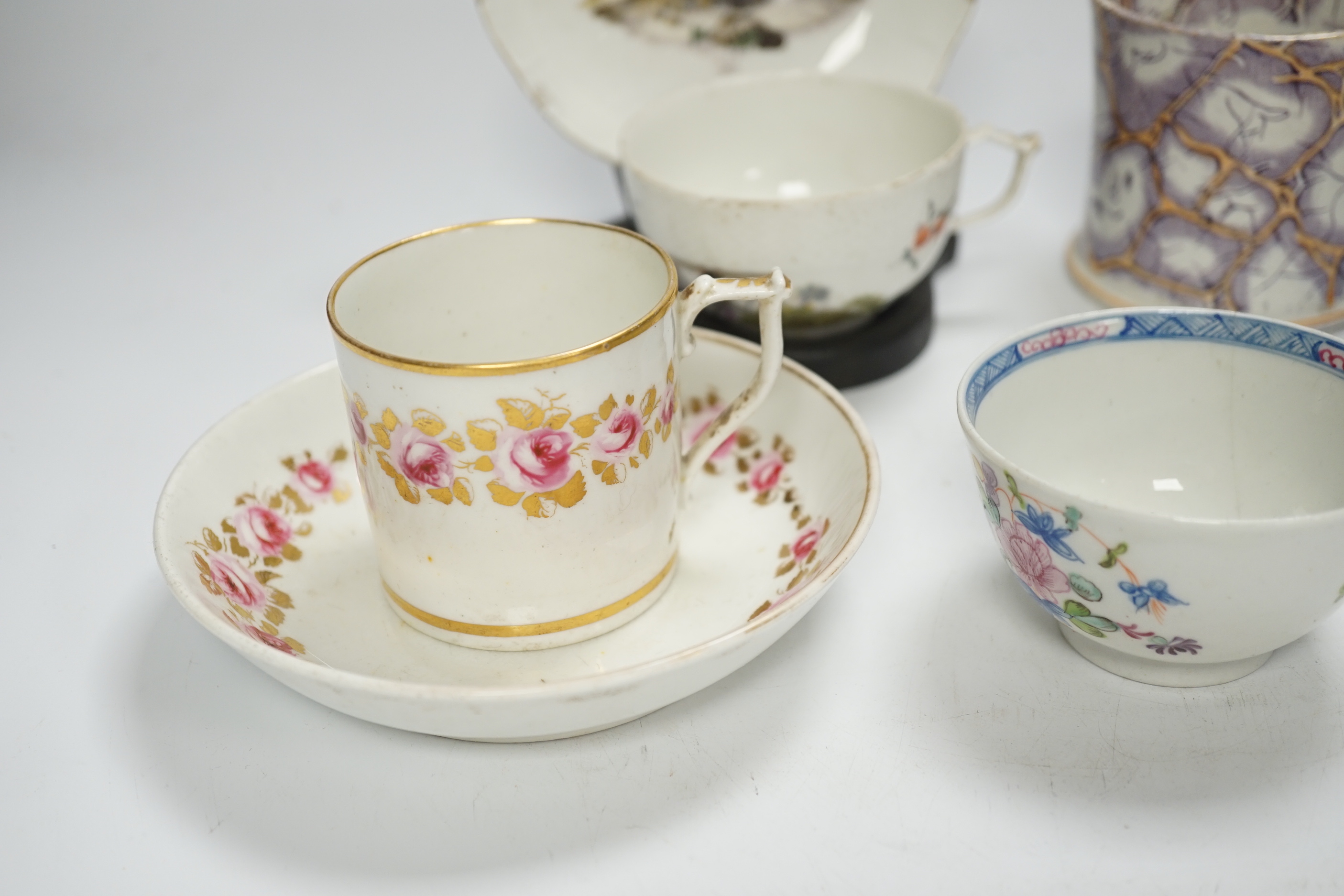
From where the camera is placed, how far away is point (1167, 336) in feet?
2.56

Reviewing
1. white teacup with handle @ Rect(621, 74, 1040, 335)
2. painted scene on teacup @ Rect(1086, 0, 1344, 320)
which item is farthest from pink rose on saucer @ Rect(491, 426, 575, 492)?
painted scene on teacup @ Rect(1086, 0, 1344, 320)

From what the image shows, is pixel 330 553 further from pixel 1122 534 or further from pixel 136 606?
pixel 1122 534

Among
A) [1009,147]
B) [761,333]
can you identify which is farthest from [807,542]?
[1009,147]

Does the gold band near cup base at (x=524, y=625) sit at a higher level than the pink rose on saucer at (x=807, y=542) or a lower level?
higher

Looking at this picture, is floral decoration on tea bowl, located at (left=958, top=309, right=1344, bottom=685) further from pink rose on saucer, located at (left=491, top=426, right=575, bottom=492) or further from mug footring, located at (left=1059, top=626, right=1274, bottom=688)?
pink rose on saucer, located at (left=491, top=426, right=575, bottom=492)

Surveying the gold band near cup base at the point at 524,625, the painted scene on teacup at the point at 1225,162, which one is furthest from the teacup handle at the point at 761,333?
the painted scene on teacup at the point at 1225,162

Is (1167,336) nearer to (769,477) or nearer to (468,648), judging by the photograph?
(769,477)

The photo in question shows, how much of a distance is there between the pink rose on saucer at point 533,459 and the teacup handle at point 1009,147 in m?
0.51

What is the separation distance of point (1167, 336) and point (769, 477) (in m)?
0.28

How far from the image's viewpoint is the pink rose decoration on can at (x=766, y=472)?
85 centimetres

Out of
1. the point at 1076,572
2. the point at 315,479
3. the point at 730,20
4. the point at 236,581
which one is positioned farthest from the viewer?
the point at 730,20

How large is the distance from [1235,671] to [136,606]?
2.29 feet

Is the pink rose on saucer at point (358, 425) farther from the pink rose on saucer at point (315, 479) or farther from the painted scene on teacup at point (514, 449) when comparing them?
the pink rose on saucer at point (315, 479)

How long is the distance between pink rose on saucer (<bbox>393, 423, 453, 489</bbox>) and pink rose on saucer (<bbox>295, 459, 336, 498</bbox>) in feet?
0.70
